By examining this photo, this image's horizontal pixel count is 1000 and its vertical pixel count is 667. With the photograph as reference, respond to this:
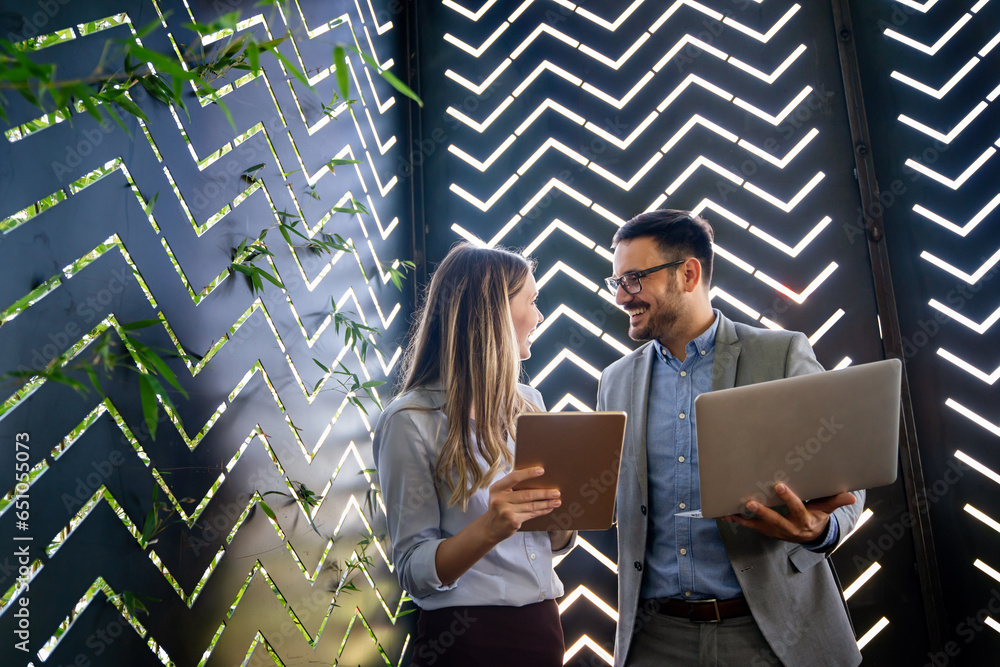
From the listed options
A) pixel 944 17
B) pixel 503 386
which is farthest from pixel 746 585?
pixel 944 17

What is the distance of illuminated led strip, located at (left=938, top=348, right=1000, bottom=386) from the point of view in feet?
7.72

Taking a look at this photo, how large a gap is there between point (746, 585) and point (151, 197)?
1.59 metres

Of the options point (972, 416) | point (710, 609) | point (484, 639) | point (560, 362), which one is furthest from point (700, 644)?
point (972, 416)

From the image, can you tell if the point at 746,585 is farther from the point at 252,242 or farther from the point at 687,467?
the point at 252,242

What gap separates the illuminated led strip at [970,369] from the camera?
235 cm

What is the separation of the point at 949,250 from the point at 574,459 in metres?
1.84

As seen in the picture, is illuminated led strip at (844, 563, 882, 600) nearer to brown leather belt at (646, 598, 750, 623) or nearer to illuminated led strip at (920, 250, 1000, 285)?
brown leather belt at (646, 598, 750, 623)

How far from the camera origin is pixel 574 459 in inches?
57.0

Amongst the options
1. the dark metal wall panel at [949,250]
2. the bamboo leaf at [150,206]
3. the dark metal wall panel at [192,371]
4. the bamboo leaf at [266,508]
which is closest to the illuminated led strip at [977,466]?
the dark metal wall panel at [949,250]

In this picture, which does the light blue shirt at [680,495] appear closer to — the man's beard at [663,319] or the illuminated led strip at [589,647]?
the man's beard at [663,319]

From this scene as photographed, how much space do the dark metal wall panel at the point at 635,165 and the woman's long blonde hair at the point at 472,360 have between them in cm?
79

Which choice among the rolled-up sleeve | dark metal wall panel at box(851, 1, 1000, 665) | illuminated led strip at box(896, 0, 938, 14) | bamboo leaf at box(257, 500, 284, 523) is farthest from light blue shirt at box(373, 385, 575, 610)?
illuminated led strip at box(896, 0, 938, 14)

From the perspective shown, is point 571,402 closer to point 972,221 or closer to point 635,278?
point 635,278

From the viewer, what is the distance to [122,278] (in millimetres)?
1272
